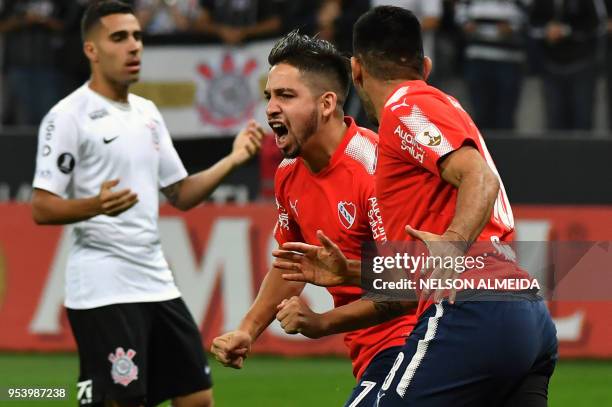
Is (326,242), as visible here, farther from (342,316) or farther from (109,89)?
(109,89)

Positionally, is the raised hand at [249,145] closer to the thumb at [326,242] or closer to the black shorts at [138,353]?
the black shorts at [138,353]

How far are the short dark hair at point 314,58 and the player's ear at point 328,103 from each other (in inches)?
1.6

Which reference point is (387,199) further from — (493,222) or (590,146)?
(590,146)

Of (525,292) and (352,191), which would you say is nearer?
(525,292)

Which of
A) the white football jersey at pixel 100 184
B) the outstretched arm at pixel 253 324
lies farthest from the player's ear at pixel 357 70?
the white football jersey at pixel 100 184

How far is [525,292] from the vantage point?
15.8 feet

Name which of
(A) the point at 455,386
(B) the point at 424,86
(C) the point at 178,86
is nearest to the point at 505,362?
(A) the point at 455,386

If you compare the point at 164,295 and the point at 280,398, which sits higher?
the point at 164,295

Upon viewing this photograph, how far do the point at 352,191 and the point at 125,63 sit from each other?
2255mm

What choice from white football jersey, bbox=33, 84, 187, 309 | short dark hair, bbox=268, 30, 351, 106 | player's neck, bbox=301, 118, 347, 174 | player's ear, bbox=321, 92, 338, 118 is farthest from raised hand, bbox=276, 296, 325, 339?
white football jersey, bbox=33, 84, 187, 309

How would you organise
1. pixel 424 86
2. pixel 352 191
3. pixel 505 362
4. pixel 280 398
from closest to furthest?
pixel 505 362 < pixel 424 86 < pixel 352 191 < pixel 280 398

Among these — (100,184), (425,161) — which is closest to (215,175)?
(100,184)

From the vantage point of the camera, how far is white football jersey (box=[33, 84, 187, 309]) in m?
7.14

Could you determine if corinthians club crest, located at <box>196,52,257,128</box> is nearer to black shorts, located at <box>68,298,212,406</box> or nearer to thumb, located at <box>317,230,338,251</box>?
black shorts, located at <box>68,298,212,406</box>
